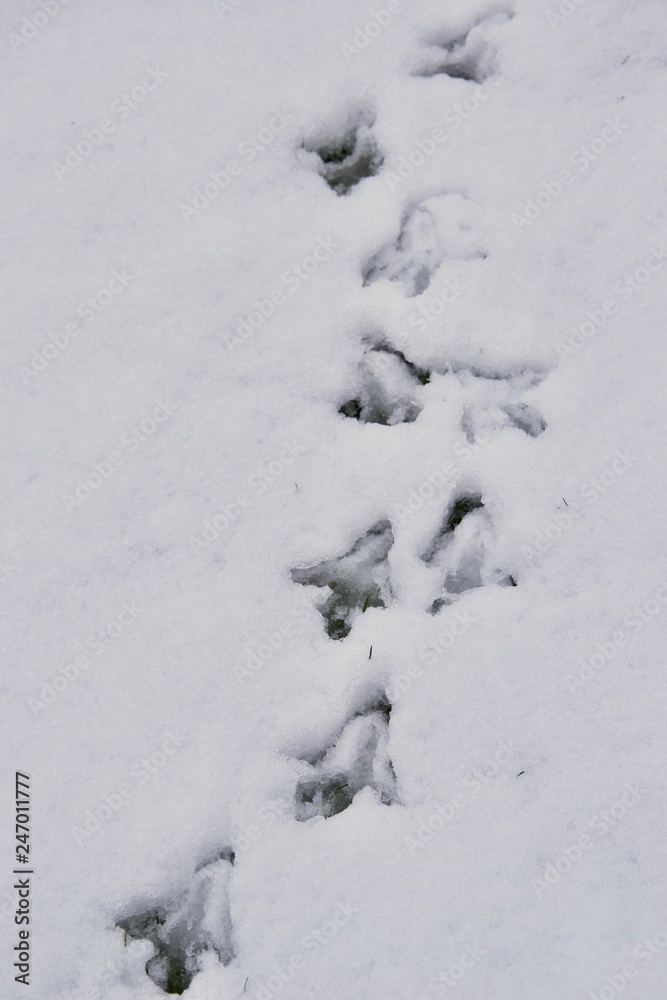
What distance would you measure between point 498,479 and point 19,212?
130 cm

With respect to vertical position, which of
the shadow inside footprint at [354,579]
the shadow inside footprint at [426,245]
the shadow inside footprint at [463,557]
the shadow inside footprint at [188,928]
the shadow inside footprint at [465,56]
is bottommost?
the shadow inside footprint at [188,928]

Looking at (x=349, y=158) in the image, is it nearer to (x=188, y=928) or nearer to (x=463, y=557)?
(x=463, y=557)

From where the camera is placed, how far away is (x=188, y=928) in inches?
57.7

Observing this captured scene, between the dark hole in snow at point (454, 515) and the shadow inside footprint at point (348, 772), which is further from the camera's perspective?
the dark hole in snow at point (454, 515)

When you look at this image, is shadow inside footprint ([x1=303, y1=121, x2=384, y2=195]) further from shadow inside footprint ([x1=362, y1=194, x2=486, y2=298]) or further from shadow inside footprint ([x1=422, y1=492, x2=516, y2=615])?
shadow inside footprint ([x1=422, y1=492, x2=516, y2=615])

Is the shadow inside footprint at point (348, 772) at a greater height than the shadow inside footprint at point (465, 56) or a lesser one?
lesser

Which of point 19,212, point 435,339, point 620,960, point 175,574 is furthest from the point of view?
point 19,212

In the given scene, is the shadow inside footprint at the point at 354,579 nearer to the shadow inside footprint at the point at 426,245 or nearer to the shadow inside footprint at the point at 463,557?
the shadow inside footprint at the point at 463,557

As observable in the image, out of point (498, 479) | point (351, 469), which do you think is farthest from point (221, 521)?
point (498, 479)

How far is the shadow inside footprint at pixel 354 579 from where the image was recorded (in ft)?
5.40

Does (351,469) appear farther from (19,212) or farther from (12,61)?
(12,61)

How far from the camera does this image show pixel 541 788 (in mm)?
1499

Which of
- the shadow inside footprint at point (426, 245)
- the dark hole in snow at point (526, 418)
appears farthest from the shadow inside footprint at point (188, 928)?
the shadow inside footprint at point (426, 245)

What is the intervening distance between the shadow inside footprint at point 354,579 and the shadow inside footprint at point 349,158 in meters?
0.87
